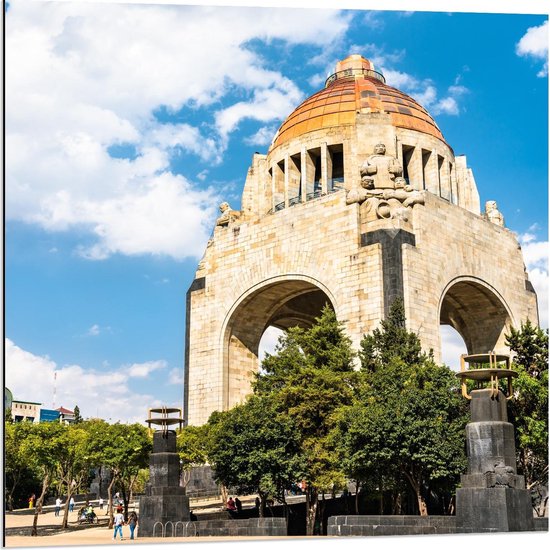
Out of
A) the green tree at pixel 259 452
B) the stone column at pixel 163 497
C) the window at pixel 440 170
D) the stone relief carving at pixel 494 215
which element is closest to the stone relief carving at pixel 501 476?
the green tree at pixel 259 452

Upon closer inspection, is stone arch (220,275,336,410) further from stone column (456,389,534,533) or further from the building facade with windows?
stone column (456,389,534,533)

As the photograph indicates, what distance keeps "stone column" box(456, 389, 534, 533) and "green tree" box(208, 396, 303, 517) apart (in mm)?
6452

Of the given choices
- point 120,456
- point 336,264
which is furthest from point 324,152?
point 120,456

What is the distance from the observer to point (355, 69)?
33.4m

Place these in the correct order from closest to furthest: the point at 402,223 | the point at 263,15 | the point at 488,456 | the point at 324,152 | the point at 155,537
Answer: the point at 488,456, the point at 263,15, the point at 155,537, the point at 402,223, the point at 324,152

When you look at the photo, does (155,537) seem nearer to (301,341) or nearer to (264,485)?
(264,485)

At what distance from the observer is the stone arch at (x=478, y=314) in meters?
28.7

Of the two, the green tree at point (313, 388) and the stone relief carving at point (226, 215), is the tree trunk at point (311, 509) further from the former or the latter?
the stone relief carving at point (226, 215)

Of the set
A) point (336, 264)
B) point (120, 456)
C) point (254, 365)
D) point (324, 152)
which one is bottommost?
point (120, 456)

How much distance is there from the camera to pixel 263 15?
15570mm

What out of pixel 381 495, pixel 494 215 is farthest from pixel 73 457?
pixel 494 215

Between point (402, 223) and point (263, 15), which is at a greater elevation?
point (263, 15)

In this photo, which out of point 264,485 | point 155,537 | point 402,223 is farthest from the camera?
point 402,223

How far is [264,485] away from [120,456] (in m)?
6.22
